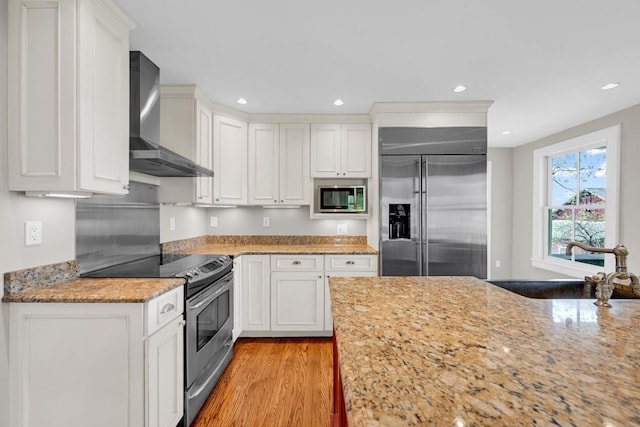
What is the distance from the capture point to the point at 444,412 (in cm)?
54

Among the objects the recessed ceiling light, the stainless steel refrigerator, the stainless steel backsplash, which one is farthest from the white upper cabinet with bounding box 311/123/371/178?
the recessed ceiling light

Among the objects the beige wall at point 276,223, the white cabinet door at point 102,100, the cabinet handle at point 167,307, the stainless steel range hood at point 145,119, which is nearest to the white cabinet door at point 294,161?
the beige wall at point 276,223

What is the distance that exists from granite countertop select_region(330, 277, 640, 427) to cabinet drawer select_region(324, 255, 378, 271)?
1758 millimetres

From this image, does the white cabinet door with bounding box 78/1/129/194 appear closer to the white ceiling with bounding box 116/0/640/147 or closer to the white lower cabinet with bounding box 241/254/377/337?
the white ceiling with bounding box 116/0/640/147

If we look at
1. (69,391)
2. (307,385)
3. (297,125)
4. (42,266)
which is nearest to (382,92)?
(297,125)

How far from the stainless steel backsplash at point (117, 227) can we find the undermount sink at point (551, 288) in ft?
7.94

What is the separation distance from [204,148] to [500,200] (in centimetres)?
435

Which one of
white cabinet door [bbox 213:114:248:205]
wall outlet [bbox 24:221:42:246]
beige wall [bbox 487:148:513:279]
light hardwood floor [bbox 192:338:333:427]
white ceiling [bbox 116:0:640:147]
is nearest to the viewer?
wall outlet [bbox 24:221:42:246]

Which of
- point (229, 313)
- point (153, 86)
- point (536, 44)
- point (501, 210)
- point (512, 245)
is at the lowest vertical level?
point (229, 313)

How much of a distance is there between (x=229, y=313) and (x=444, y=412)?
231 cm

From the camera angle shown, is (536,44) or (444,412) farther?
(536,44)

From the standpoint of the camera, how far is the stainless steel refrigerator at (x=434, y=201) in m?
3.02

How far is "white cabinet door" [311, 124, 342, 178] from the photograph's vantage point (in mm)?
3375

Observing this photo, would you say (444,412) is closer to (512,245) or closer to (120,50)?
(120,50)
